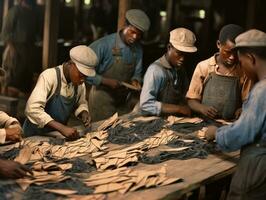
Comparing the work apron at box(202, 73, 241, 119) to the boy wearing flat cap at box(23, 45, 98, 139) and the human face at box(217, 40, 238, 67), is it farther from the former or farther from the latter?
the boy wearing flat cap at box(23, 45, 98, 139)

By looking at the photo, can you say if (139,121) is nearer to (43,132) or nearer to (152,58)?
(43,132)

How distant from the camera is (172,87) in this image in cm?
555

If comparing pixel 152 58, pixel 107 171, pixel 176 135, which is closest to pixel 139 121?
pixel 176 135

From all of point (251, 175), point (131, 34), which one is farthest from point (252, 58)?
point (131, 34)

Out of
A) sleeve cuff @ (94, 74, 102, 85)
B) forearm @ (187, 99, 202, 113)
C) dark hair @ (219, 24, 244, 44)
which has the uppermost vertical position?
dark hair @ (219, 24, 244, 44)

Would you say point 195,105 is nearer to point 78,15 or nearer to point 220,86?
point 220,86

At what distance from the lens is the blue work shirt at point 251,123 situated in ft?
11.4

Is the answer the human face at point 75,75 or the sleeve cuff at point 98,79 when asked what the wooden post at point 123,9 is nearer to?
the sleeve cuff at point 98,79

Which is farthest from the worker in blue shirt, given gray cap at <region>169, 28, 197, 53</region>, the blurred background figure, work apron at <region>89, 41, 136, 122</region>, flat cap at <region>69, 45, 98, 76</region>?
the blurred background figure

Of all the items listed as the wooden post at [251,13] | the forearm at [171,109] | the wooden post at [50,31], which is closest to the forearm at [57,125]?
the forearm at [171,109]

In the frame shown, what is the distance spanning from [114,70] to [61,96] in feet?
5.69

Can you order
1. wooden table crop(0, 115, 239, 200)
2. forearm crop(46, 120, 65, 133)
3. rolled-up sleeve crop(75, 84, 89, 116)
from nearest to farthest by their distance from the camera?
wooden table crop(0, 115, 239, 200) → forearm crop(46, 120, 65, 133) → rolled-up sleeve crop(75, 84, 89, 116)

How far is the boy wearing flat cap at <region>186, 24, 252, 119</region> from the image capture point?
5.41 metres

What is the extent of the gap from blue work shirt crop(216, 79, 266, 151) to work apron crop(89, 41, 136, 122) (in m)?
2.85
